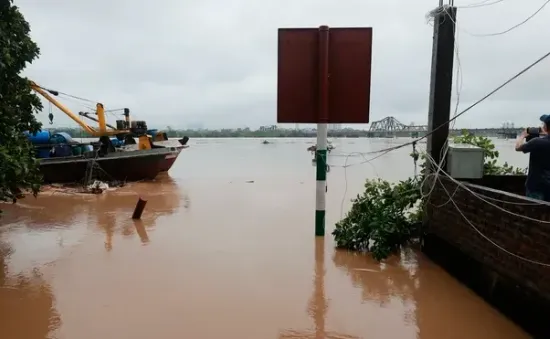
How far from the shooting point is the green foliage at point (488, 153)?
22.9 ft

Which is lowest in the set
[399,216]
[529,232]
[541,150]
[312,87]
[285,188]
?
[285,188]

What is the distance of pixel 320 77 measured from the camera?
7039 millimetres

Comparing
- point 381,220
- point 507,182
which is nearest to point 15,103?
point 381,220

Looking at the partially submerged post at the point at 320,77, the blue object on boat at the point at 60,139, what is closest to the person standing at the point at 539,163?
the partially submerged post at the point at 320,77

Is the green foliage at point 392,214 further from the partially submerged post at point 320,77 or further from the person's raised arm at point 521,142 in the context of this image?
the person's raised arm at point 521,142

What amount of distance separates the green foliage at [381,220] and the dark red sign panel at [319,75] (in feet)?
4.24

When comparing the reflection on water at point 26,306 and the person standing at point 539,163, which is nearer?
the reflection on water at point 26,306

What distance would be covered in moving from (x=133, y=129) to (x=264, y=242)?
53.5 feet

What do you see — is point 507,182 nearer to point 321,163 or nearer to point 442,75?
point 442,75

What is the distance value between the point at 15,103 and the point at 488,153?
24.0 feet

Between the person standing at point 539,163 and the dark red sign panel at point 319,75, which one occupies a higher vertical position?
the dark red sign panel at point 319,75

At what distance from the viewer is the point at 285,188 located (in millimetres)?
17594

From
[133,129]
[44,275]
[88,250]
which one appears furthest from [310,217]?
[133,129]

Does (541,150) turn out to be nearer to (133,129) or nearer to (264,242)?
(264,242)
